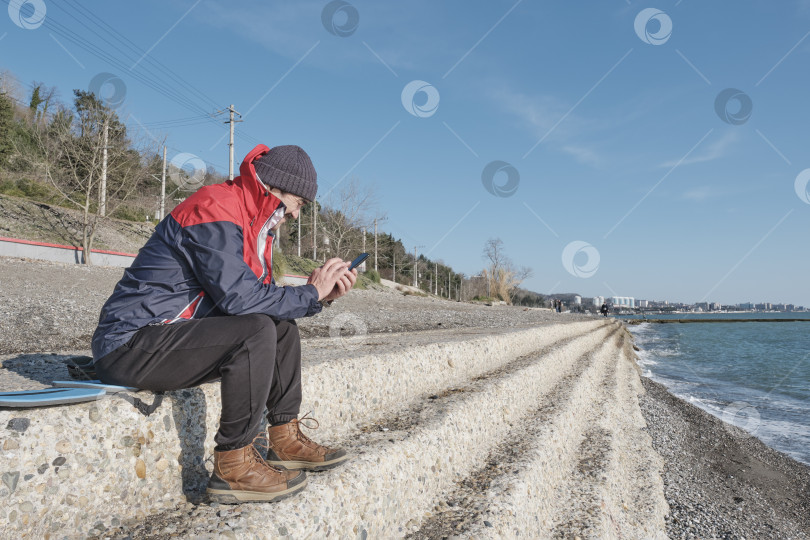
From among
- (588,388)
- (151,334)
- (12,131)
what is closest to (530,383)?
(588,388)

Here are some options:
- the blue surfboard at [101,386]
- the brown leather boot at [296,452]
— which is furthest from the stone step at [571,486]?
the blue surfboard at [101,386]

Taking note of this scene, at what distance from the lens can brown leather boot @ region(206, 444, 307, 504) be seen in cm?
171

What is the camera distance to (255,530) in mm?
1532

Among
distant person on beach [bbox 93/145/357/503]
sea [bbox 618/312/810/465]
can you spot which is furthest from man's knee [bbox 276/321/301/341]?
sea [bbox 618/312/810/465]

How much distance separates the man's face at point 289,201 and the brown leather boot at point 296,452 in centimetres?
99

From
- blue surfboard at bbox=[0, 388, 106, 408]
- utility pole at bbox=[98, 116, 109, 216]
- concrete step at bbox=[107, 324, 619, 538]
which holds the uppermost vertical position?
utility pole at bbox=[98, 116, 109, 216]

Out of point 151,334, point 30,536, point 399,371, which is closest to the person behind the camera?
point 30,536

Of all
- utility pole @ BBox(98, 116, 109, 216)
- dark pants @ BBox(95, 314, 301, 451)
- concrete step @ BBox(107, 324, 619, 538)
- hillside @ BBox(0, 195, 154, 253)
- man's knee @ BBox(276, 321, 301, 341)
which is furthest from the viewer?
hillside @ BBox(0, 195, 154, 253)

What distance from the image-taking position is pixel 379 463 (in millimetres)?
2240

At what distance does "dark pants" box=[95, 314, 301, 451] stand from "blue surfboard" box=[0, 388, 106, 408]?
0.16 m

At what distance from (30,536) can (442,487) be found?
1.96 meters

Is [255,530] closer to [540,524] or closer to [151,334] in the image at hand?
[151,334]

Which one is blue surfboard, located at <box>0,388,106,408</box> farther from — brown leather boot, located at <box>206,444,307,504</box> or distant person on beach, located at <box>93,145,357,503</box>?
brown leather boot, located at <box>206,444,307,504</box>

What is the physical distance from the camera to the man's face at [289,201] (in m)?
2.18
